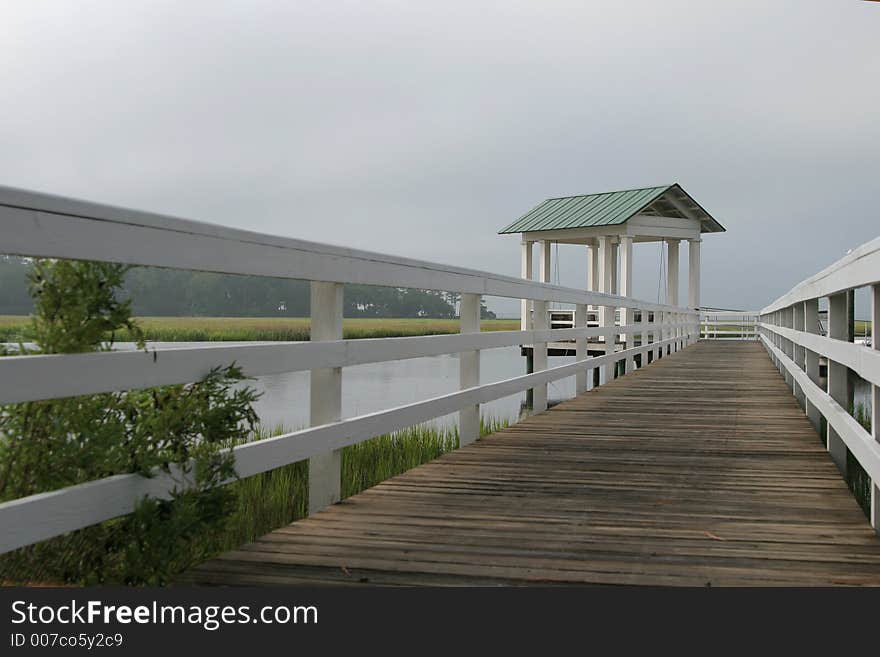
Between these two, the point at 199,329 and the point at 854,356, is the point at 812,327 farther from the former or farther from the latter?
the point at 199,329

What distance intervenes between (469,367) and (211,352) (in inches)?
109

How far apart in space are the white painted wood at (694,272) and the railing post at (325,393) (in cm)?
2179

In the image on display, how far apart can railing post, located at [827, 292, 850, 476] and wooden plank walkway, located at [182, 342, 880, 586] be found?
135mm

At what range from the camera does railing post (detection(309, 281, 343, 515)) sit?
3.45 meters

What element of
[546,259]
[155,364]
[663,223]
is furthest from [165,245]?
[663,223]

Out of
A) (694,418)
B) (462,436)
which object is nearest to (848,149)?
(694,418)

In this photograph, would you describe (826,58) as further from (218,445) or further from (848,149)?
(218,445)

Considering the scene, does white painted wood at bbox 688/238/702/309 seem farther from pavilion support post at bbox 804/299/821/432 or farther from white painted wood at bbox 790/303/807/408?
pavilion support post at bbox 804/299/821/432

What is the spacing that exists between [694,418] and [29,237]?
5571mm

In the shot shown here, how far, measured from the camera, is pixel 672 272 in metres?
23.9

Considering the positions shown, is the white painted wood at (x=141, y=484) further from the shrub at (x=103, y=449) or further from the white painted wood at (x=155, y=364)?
Answer: the white painted wood at (x=155, y=364)

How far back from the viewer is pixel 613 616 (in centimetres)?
218

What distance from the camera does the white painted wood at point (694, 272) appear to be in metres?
24.1

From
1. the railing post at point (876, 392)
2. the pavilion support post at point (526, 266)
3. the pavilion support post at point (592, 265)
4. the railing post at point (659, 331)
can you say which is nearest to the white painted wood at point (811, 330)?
the railing post at point (876, 392)
